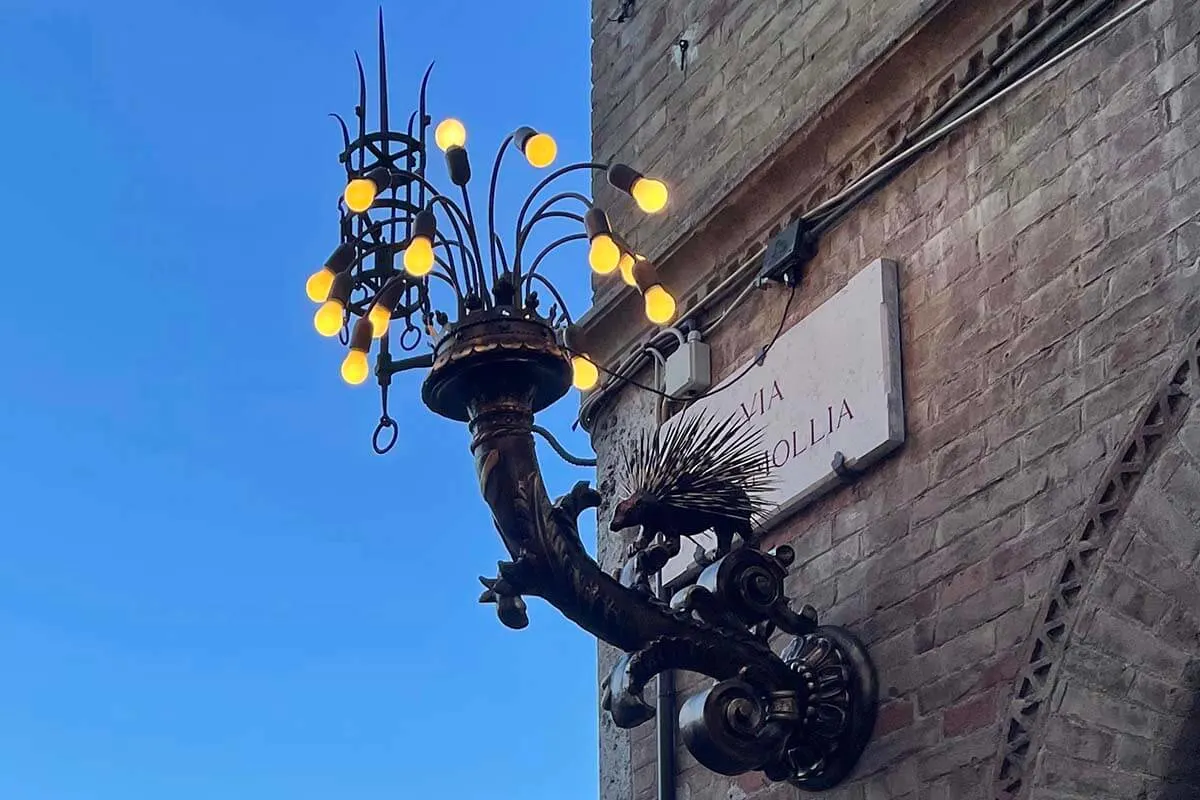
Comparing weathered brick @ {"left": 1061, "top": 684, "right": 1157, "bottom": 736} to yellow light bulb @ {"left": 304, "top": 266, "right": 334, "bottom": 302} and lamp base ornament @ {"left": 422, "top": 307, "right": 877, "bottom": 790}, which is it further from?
yellow light bulb @ {"left": 304, "top": 266, "right": 334, "bottom": 302}

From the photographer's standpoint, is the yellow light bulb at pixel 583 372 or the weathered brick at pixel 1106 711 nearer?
the weathered brick at pixel 1106 711

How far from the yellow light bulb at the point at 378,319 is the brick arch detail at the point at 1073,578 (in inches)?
64.2

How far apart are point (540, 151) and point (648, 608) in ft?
3.97

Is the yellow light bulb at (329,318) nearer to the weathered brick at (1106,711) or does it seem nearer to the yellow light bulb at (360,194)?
the yellow light bulb at (360,194)

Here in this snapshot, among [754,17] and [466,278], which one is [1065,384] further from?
[754,17]

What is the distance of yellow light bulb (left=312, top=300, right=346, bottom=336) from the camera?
4781 mm

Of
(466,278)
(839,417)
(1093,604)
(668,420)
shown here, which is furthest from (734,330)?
(1093,604)

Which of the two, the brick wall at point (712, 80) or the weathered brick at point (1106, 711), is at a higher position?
the brick wall at point (712, 80)

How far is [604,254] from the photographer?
4.95m

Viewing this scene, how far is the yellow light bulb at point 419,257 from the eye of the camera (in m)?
4.60

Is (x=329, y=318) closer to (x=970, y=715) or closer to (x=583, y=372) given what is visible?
(x=583, y=372)

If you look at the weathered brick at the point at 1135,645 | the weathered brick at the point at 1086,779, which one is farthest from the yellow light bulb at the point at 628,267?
the weathered brick at the point at 1086,779

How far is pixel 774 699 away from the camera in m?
4.90

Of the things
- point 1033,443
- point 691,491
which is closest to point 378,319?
point 691,491
